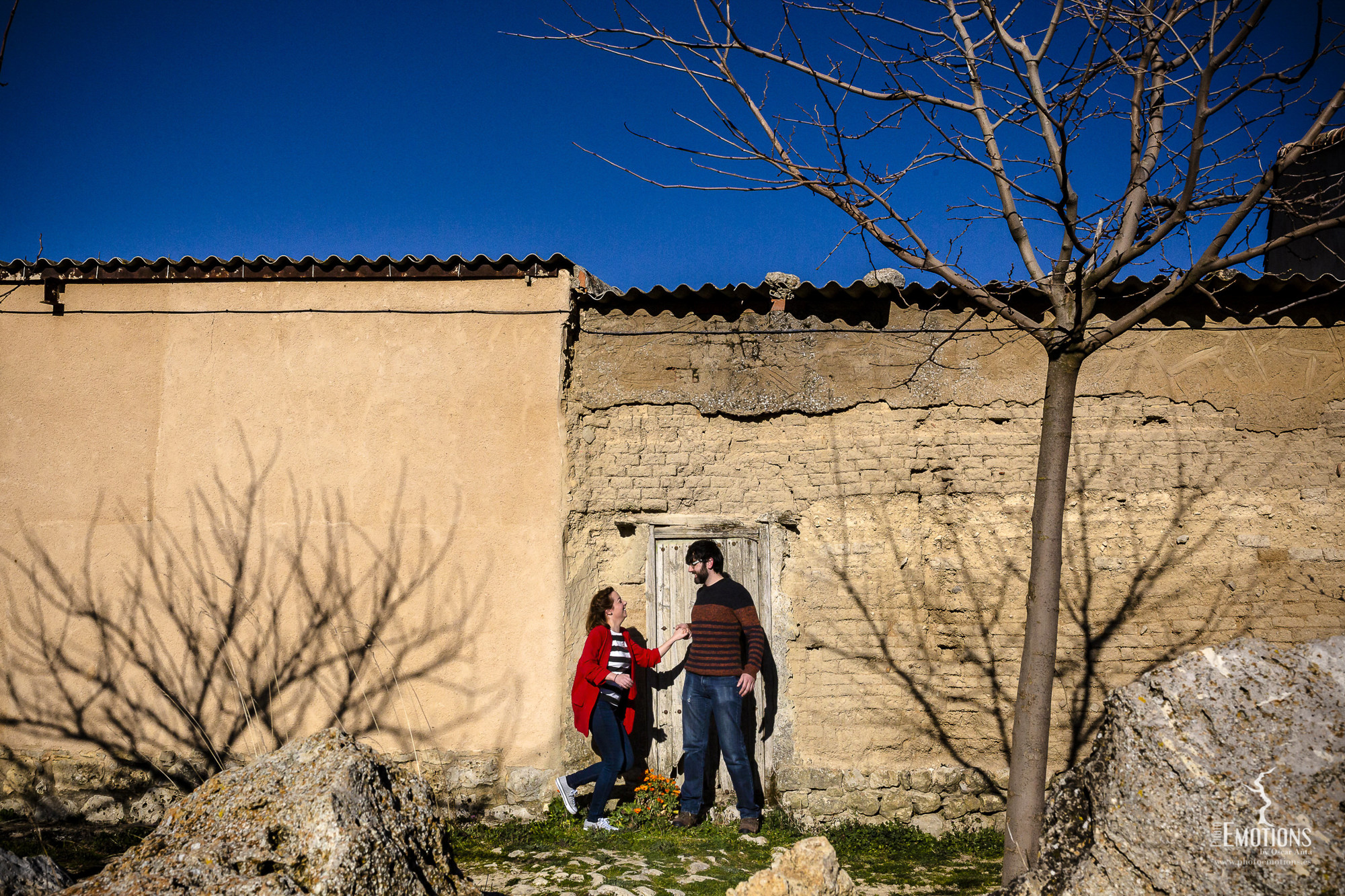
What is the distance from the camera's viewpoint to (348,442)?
6.35 metres

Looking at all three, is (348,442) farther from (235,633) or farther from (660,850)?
(660,850)

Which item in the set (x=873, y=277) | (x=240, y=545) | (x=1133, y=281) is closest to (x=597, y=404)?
(x=873, y=277)

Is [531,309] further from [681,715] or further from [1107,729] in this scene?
[1107,729]

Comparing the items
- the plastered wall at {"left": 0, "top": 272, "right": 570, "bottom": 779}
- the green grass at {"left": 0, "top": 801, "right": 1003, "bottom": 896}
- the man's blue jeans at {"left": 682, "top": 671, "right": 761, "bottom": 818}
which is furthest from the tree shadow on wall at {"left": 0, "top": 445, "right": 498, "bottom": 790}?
the man's blue jeans at {"left": 682, "top": 671, "right": 761, "bottom": 818}

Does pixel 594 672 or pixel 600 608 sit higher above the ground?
pixel 600 608

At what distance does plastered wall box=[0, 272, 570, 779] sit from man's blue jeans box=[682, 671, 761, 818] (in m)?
1.04

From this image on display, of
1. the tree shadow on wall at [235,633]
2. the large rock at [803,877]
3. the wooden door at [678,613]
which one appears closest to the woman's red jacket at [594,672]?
the wooden door at [678,613]

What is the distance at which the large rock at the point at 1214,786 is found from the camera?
2.54m

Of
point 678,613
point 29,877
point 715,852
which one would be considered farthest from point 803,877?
point 29,877

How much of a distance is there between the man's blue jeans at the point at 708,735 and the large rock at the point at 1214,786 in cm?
268

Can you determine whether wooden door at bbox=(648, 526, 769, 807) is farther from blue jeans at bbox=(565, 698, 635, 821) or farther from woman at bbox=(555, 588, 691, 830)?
blue jeans at bbox=(565, 698, 635, 821)

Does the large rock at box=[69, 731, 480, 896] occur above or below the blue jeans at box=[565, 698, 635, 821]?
above

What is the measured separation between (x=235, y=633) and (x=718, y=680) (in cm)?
377

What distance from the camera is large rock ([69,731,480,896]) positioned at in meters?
2.72
